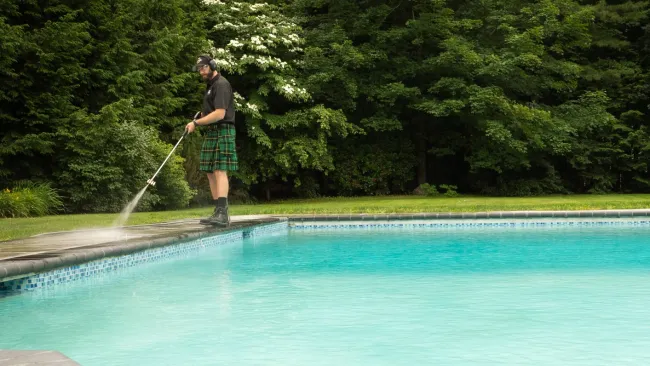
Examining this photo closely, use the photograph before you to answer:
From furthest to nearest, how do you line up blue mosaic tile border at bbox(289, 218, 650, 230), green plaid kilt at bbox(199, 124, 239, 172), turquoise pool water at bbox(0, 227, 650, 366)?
blue mosaic tile border at bbox(289, 218, 650, 230), green plaid kilt at bbox(199, 124, 239, 172), turquoise pool water at bbox(0, 227, 650, 366)

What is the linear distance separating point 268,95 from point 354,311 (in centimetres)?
1329

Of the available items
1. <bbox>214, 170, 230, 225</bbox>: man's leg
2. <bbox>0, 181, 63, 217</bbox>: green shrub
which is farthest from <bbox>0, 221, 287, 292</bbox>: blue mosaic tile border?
<bbox>0, 181, 63, 217</bbox>: green shrub

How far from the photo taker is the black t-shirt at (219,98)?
847 centimetres

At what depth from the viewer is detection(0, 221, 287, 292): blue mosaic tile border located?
5598 millimetres

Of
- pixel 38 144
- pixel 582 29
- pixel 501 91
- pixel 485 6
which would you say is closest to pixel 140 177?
pixel 38 144

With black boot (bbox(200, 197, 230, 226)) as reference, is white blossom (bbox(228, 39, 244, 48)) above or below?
above

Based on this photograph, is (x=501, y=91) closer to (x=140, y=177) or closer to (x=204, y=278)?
(x=140, y=177)

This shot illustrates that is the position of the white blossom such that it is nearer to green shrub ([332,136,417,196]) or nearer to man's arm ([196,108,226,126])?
green shrub ([332,136,417,196])

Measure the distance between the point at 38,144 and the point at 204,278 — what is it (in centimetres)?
813

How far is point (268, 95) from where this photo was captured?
58.7ft

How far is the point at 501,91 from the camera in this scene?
18141 mm

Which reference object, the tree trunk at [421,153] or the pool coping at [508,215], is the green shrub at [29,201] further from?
the tree trunk at [421,153]

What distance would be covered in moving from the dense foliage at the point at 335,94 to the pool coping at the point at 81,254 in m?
5.73

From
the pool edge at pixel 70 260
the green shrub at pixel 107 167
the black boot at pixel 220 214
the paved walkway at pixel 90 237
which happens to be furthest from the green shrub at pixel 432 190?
the pool edge at pixel 70 260
